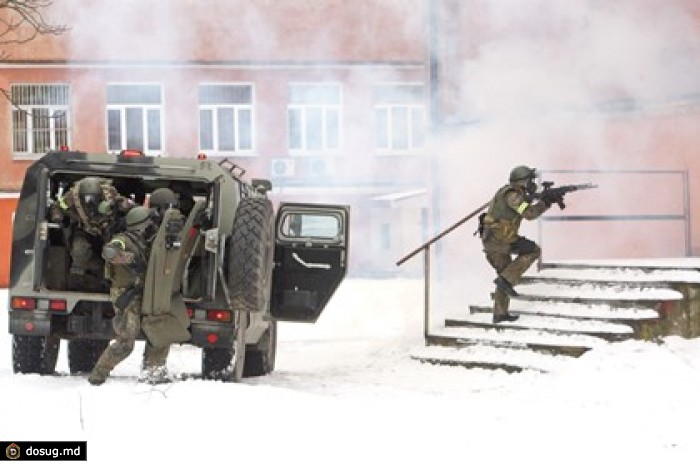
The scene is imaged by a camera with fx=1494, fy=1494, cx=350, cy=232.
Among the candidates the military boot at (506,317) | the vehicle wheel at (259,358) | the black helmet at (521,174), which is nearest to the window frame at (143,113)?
the vehicle wheel at (259,358)

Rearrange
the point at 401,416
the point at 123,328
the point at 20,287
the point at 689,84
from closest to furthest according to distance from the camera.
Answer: the point at 401,416, the point at 123,328, the point at 20,287, the point at 689,84

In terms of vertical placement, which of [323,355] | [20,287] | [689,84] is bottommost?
[323,355]

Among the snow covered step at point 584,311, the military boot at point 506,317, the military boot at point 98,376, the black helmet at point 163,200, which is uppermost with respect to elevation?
the black helmet at point 163,200

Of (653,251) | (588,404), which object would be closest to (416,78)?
(653,251)

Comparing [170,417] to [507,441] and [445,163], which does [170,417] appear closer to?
[507,441]

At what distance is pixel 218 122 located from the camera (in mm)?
32844

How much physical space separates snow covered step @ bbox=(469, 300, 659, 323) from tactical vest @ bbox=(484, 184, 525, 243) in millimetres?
794

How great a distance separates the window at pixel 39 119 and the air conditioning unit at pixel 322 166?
5321 mm

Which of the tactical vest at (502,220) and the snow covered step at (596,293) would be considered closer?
the snow covered step at (596,293)

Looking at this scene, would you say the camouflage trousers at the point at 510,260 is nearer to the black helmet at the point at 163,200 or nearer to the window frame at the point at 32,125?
the black helmet at the point at 163,200

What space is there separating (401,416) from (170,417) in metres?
1.74

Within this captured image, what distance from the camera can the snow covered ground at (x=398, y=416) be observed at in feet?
29.7

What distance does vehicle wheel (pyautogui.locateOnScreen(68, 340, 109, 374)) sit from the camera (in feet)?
48.4

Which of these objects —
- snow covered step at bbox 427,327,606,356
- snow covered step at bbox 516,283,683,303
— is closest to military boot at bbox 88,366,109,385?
snow covered step at bbox 427,327,606,356
